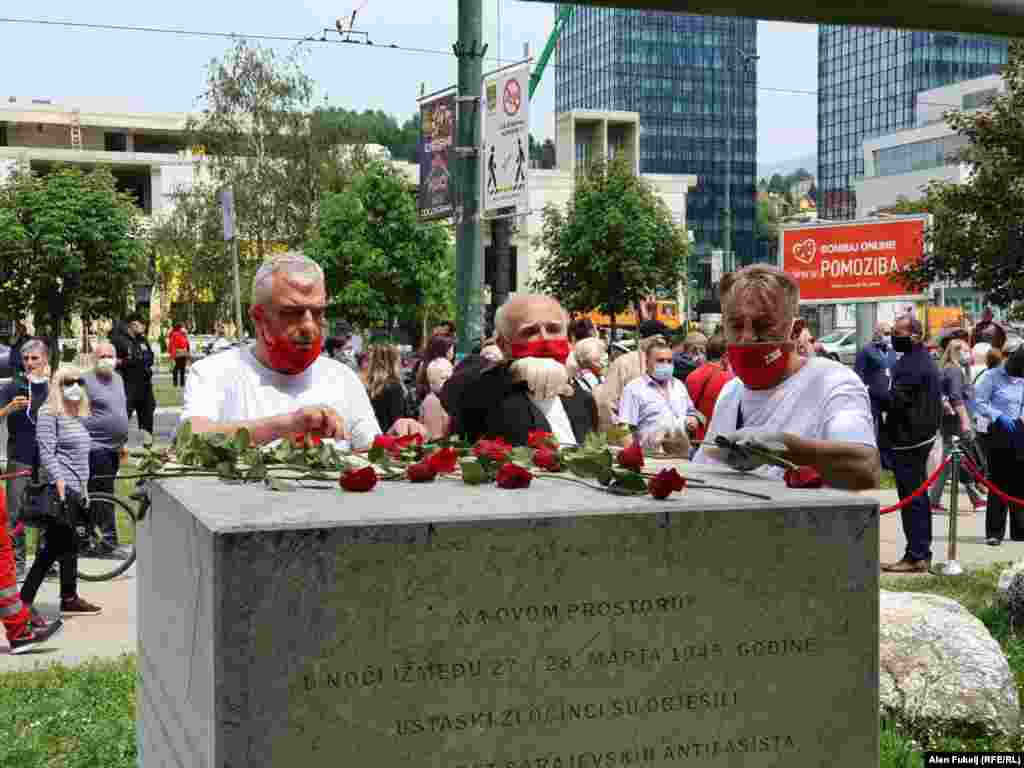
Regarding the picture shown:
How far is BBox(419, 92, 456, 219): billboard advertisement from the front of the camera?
13402mm

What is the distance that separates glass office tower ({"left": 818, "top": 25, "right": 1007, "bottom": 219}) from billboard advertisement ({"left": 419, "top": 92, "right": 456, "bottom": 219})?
431 ft

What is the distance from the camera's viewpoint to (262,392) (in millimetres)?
4141

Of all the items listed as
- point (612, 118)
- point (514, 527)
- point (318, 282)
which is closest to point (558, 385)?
point (318, 282)

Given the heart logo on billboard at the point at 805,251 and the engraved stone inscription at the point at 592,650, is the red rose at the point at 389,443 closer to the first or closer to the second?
the engraved stone inscription at the point at 592,650

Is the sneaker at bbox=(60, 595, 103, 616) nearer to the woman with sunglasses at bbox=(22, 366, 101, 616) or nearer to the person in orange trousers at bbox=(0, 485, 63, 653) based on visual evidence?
the woman with sunglasses at bbox=(22, 366, 101, 616)

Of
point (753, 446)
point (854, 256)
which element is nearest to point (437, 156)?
point (753, 446)

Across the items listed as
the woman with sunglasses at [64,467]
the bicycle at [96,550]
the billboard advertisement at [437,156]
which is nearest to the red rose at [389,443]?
the woman with sunglasses at [64,467]

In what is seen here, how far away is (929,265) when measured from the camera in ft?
84.8

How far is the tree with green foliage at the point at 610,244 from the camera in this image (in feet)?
163

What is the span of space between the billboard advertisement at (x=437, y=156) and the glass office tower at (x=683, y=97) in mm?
130758

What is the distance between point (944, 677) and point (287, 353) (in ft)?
11.7

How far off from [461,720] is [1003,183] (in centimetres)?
2254

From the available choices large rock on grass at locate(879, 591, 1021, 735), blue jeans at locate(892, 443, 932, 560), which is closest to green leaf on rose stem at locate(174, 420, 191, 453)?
large rock on grass at locate(879, 591, 1021, 735)

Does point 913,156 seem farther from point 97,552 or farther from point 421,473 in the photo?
point 421,473
